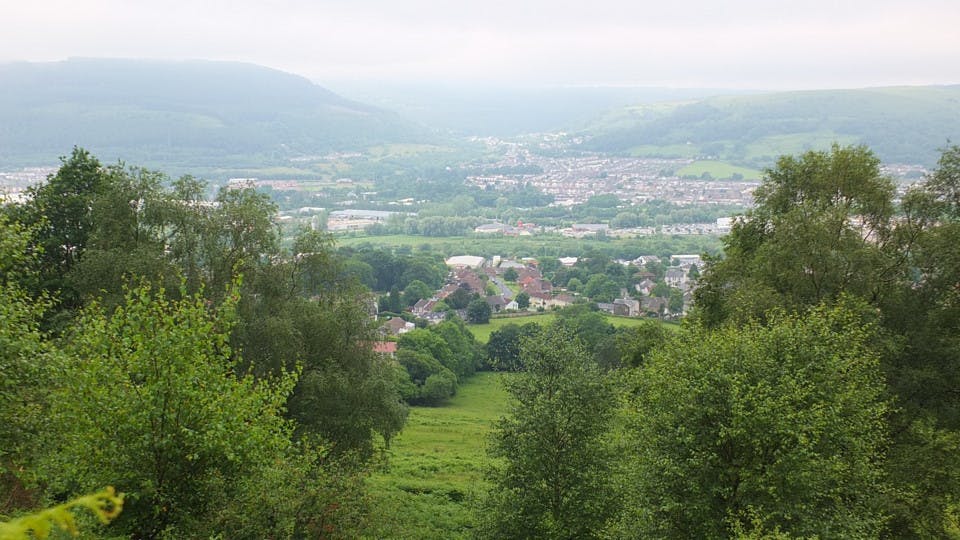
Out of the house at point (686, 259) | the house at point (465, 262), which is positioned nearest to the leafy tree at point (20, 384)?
the house at point (465, 262)

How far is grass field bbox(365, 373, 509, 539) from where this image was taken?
18.5 m

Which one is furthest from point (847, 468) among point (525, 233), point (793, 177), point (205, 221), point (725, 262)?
point (525, 233)

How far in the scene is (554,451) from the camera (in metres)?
15.1

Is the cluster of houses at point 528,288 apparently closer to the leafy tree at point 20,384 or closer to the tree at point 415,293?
the tree at point 415,293

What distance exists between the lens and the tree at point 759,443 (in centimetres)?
1281

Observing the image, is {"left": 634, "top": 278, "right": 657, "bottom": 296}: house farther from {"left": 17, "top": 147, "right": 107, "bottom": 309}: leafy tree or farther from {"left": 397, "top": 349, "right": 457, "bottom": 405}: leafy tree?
{"left": 17, "top": 147, "right": 107, "bottom": 309}: leafy tree

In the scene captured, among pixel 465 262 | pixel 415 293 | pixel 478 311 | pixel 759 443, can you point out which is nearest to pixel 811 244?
pixel 759 443

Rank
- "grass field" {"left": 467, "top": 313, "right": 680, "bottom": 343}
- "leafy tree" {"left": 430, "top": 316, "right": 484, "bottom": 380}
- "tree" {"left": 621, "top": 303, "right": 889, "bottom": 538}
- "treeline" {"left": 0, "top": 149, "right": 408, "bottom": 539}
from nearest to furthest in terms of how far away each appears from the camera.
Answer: "treeline" {"left": 0, "top": 149, "right": 408, "bottom": 539}
"tree" {"left": 621, "top": 303, "right": 889, "bottom": 538}
"leafy tree" {"left": 430, "top": 316, "right": 484, "bottom": 380}
"grass field" {"left": 467, "top": 313, "right": 680, "bottom": 343}

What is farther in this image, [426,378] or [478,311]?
[478,311]

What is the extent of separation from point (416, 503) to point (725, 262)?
15.1m

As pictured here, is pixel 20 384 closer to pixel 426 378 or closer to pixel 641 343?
pixel 641 343

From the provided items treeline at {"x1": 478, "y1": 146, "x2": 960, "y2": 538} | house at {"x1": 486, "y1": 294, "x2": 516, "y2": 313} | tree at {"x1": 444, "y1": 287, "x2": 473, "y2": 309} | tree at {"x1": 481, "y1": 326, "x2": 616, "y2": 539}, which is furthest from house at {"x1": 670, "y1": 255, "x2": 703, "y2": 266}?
tree at {"x1": 481, "y1": 326, "x2": 616, "y2": 539}

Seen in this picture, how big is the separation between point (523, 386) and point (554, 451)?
207cm

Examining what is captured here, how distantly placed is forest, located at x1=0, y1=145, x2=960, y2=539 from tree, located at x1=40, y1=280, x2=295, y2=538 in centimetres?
5
